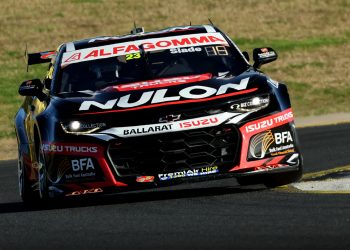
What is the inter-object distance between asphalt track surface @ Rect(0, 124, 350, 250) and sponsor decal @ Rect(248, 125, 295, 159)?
13.9 inches

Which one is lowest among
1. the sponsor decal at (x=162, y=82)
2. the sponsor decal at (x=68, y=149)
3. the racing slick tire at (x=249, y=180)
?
the racing slick tire at (x=249, y=180)

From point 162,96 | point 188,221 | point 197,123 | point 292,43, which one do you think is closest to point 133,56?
point 162,96

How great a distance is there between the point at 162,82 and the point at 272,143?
1.11 metres

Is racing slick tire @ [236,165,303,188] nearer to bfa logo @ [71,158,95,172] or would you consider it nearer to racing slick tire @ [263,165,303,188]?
racing slick tire @ [263,165,303,188]

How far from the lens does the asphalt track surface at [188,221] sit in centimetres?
789

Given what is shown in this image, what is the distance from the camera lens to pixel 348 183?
443 inches

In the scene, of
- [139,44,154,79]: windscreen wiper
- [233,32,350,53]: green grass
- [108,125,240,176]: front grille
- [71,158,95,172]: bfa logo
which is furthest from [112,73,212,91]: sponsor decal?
[233,32,350,53]: green grass

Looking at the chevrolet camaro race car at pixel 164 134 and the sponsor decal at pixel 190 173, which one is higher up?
the chevrolet camaro race car at pixel 164 134

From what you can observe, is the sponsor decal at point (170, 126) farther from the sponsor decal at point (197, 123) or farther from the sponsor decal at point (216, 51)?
the sponsor decal at point (216, 51)

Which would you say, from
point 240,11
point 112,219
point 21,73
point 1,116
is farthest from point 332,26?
point 112,219

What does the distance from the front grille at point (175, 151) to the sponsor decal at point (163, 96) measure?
0.30 m

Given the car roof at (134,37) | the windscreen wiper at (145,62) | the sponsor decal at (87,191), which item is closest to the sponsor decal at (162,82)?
the windscreen wiper at (145,62)

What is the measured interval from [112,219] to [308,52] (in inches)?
1269

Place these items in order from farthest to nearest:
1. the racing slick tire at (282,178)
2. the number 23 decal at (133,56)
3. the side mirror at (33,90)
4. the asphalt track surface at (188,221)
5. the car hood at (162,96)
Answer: the number 23 decal at (133,56) → the side mirror at (33,90) → the racing slick tire at (282,178) → the car hood at (162,96) → the asphalt track surface at (188,221)
